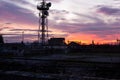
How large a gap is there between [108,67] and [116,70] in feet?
4.82

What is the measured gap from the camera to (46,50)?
159ft

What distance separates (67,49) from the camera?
48.2 m

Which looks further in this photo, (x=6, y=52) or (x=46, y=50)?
(x=46, y=50)

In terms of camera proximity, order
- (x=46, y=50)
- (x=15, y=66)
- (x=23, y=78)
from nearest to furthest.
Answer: (x=23, y=78) < (x=15, y=66) < (x=46, y=50)

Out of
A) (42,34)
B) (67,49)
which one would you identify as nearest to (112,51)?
(67,49)

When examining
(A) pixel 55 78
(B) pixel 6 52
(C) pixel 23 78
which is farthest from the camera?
(B) pixel 6 52

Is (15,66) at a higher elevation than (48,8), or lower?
lower

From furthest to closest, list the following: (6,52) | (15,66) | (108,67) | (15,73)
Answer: (6,52) < (15,66) < (108,67) < (15,73)

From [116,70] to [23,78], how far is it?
6.09m

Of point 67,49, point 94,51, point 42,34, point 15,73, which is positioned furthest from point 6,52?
point 15,73

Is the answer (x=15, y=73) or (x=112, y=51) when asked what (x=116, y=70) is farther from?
(x=112, y=51)

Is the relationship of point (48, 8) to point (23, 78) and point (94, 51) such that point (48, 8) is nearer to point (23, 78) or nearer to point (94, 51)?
point (94, 51)

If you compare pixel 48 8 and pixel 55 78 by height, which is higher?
pixel 48 8

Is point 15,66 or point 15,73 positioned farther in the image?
point 15,66
